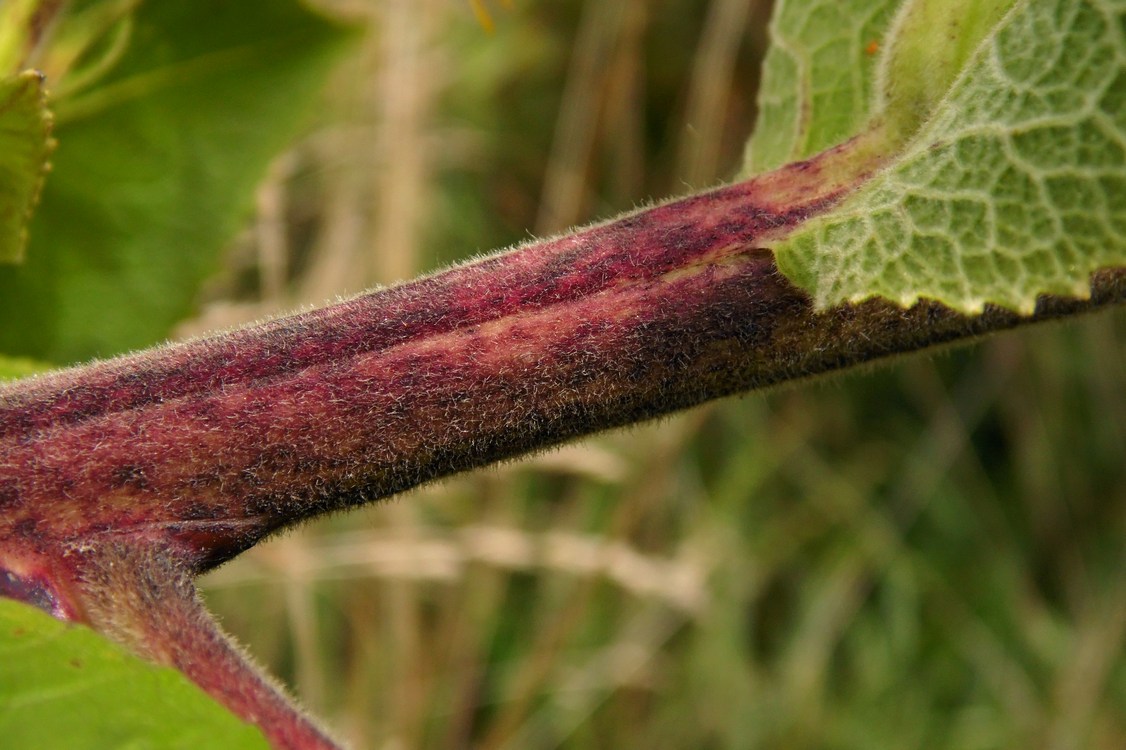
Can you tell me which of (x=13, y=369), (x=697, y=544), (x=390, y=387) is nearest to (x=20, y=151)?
(x=13, y=369)

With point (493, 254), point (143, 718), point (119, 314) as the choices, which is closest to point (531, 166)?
point (119, 314)

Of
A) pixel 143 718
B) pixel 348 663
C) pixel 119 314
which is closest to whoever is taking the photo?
pixel 143 718

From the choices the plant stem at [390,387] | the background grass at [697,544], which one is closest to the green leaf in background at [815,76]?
the plant stem at [390,387]

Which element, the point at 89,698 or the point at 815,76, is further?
the point at 815,76

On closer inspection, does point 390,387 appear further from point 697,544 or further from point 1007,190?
point 697,544

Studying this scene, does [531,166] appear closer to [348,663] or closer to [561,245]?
[348,663]
